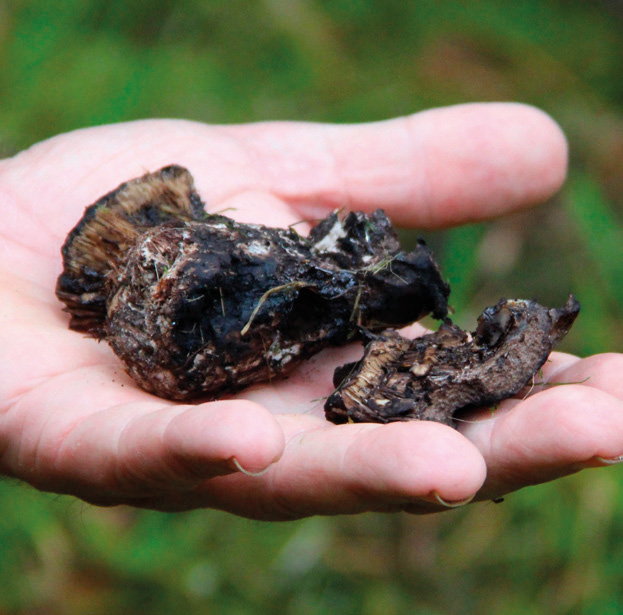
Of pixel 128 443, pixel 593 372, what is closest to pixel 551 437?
pixel 593 372

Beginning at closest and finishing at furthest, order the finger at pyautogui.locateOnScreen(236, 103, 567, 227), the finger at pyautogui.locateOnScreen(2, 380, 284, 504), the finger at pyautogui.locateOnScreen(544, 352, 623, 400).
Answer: the finger at pyautogui.locateOnScreen(2, 380, 284, 504)
the finger at pyautogui.locateOnScreen(544, 352, 623, 400)
the finger at pyautogui.locateOnScreen(236, 103, 567, 227)

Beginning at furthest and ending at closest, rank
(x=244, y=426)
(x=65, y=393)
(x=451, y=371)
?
1. (x=451, y=371)
2. (x=65, y=393)
3. (x=244, y=426)

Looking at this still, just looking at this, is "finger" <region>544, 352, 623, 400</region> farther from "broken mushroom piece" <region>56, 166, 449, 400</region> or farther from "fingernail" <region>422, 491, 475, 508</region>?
"fingernail" <region>422, 491, 475, 508</region>

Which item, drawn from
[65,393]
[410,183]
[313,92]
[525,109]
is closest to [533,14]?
[313,92]

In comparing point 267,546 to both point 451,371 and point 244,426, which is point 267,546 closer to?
point 451,371

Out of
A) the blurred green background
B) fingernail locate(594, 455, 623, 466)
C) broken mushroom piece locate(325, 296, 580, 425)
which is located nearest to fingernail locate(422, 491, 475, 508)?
fingernail locate(594, 455, 623, 466)

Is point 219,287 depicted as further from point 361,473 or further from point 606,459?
point 606,459

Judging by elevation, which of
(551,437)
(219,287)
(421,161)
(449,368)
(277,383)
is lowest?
(277,383)
